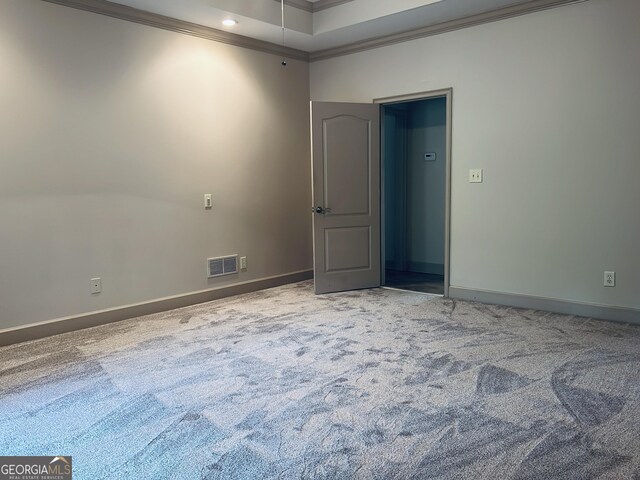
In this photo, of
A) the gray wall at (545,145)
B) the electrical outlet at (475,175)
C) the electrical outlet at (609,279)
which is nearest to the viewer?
the gray wall at (545,145)

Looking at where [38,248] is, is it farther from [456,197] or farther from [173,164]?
[456,197]

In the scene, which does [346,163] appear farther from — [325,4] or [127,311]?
[127,311]

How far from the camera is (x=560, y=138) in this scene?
4.09 meters

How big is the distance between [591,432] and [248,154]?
160 inches

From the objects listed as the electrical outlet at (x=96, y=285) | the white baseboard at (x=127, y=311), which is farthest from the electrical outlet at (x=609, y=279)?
the electrical outlet at (x=96, y=285)

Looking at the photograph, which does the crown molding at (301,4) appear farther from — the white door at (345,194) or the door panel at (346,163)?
the door panel at (346,163)

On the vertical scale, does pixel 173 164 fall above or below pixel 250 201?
above

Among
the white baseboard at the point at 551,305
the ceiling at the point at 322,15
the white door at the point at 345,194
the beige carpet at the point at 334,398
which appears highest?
the ceiling at the point at 322,15

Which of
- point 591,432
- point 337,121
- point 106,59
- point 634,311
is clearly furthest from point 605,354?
point 106,59

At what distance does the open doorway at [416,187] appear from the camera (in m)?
6.22

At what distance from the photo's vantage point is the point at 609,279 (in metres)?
3.95

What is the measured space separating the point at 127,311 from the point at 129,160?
136 centimetres

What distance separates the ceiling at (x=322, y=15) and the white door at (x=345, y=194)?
0.77m

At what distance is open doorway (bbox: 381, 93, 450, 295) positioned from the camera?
622cm
